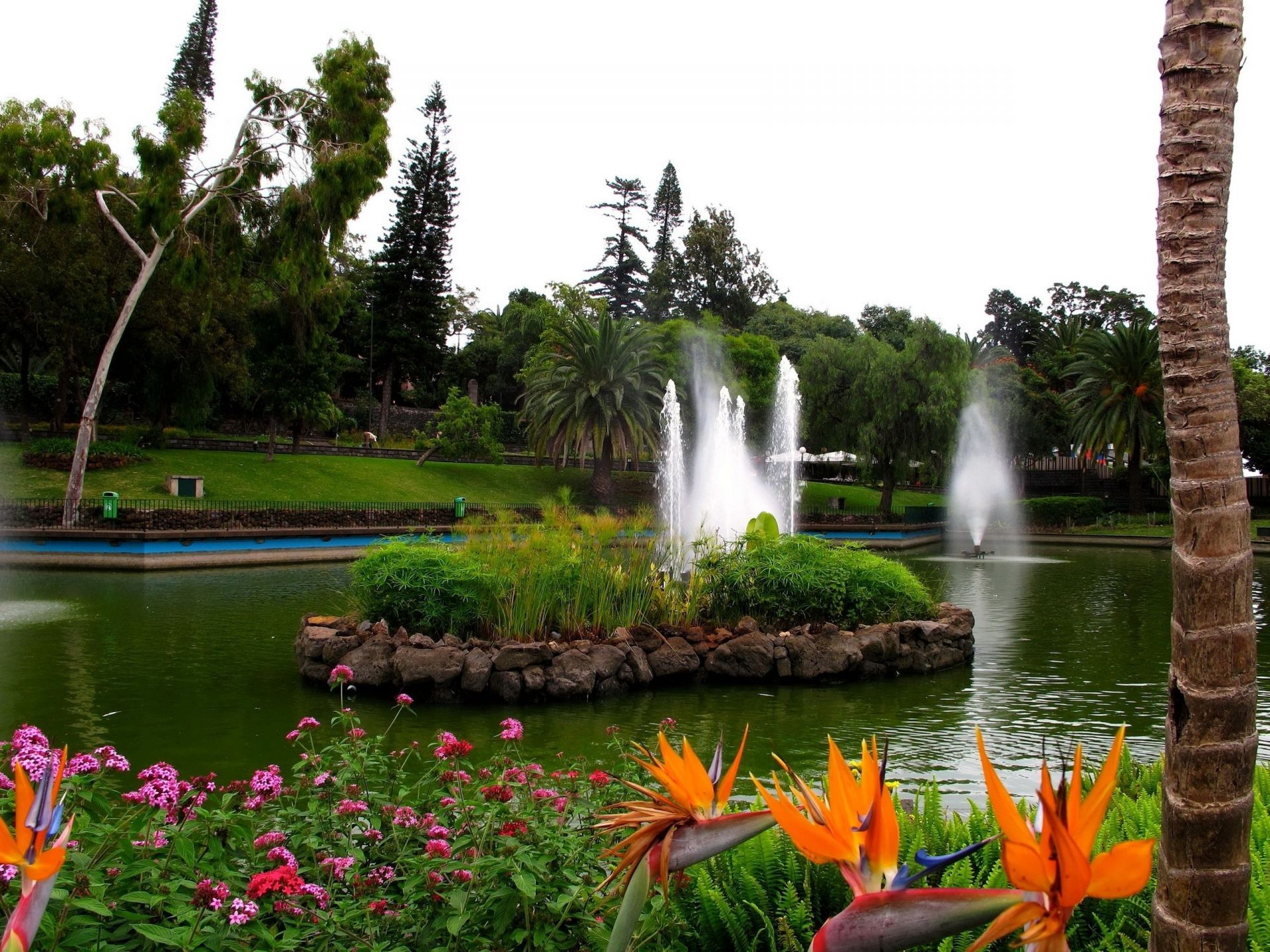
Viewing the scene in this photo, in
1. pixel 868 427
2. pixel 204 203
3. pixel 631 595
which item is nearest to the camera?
pixel 631 595

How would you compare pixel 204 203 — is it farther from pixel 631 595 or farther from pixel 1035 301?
pixel 1035 301

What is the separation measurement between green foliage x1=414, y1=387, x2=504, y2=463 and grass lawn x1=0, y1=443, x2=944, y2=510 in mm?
775

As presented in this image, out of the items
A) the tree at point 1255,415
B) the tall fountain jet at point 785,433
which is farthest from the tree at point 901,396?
the tree at point 1255,415

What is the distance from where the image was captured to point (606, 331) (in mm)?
37219

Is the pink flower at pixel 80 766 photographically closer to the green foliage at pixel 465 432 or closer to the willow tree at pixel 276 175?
the willow tree at pixel 276 175

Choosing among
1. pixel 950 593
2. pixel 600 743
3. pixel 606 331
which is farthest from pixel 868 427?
pixel 600 743

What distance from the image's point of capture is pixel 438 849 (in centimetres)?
281

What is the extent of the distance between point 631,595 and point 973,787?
4206 millimetres

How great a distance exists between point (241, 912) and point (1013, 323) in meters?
76.8

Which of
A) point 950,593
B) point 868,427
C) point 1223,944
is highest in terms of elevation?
point 868,427

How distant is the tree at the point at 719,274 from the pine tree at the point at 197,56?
29.2 metres

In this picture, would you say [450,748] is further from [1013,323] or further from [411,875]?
[1013,323]

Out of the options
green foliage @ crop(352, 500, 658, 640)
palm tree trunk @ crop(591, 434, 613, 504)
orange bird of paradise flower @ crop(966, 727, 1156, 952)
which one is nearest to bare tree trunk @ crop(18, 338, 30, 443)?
palm tree trunk @ crop(591, 434, 613, 504)

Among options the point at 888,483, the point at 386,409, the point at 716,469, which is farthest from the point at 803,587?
the point at 386,409
